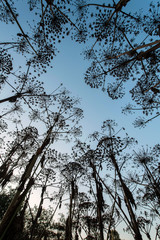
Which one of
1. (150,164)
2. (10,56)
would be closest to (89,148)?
(150,164)

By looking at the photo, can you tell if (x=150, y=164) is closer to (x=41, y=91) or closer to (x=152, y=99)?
(x=152, y=99)

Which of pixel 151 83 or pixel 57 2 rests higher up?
pixel 151 83

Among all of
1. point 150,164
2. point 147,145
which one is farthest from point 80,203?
point 147,145

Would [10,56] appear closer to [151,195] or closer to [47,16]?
[47,16]

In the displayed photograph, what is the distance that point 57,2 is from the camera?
530cm

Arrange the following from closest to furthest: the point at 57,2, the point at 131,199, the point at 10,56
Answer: the point at 57,2 → the point at 131,199 → the point at 10,56

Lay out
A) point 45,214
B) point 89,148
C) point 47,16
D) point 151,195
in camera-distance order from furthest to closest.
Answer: point 45,214
point 151,195
point 89,148
point 47,16

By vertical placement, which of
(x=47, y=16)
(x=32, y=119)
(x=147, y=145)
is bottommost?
(x=47, y=16)

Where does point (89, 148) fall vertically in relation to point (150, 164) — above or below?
below

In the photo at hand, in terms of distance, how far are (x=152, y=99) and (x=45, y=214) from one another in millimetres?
36984

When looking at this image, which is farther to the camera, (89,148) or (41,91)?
(89,148)

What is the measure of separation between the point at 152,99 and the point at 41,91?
29.1 feet

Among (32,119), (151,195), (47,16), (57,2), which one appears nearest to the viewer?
(57,2)

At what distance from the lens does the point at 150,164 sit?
49.8 feet
